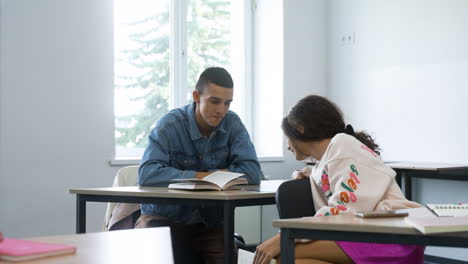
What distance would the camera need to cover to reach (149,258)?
1.22 metres

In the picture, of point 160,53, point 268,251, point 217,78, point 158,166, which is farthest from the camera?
point 160,53

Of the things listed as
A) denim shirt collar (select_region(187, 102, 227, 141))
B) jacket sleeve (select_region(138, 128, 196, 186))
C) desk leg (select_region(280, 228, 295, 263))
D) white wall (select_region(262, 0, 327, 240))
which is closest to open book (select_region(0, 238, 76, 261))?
desk leg (select_region(280, 228, 295, 263))

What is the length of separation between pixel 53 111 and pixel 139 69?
86cm

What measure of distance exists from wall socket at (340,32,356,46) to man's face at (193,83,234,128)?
95.7 inches

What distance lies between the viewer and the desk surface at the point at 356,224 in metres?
1.45

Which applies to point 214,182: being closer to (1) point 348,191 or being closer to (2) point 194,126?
(2) point 194,126

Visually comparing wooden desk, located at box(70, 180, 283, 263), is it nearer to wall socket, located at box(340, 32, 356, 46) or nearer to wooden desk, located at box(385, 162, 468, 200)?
wooden desk, located at box(385, 162, 468, 200)

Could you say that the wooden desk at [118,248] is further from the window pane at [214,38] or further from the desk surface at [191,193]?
the window pane at [214,38]

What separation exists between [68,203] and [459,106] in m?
2.69

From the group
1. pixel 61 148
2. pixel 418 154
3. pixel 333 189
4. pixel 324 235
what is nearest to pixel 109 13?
pixel 61 148

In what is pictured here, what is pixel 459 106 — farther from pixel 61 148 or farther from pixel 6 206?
pixel 6 206

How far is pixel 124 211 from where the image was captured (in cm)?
292

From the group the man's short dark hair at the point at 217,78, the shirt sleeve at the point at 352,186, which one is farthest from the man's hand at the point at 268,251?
the man's short dark hair at the point at 217,78

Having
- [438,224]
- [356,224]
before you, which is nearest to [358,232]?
[356,224]
